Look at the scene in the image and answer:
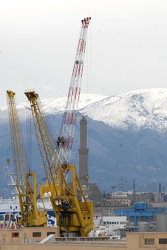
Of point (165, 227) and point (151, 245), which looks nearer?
point (151, 245)

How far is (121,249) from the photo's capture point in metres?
64.6

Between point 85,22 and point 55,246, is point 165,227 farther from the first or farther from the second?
point 85,22

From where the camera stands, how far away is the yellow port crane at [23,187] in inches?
5640

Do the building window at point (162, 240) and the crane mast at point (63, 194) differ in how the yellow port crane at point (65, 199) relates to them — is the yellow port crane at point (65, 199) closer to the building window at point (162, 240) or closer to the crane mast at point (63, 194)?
the crane mast at point (63, 194)

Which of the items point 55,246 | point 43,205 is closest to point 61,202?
point 43,205

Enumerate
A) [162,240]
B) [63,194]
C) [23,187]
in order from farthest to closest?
[23,187], [63,194], [162,240]

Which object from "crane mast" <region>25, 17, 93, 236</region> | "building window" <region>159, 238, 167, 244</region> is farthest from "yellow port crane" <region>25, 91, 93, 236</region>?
"building window" <region>159, 238, 167, 244</region>

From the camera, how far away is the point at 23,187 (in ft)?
488

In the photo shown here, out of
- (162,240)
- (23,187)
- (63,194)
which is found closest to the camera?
(162,240)

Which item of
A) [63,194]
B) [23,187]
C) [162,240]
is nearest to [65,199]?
[63,194]

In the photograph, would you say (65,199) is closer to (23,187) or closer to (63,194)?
(63,194)

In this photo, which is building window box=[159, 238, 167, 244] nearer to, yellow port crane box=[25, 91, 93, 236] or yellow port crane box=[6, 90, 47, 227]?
yellow port crane box=[25, 91, 93, 236]

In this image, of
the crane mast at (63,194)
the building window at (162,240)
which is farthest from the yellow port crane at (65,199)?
the building window at (162,240)

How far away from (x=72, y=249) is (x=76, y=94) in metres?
118
